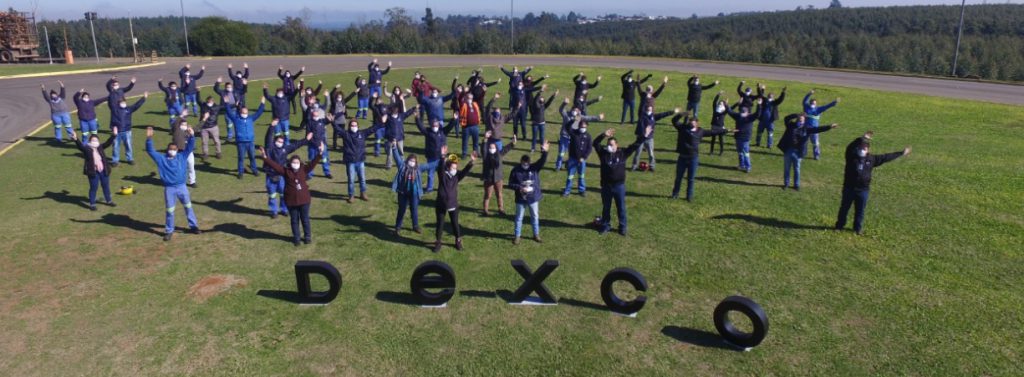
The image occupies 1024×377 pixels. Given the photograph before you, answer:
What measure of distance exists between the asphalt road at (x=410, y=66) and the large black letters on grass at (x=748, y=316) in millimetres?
23865

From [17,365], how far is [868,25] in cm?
14181

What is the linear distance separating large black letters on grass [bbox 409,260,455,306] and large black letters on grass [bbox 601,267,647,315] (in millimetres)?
2460

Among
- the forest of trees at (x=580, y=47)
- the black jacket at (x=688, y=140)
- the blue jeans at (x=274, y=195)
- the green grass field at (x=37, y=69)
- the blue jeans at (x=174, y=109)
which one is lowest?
the blue jeans at (x=274, y=195)

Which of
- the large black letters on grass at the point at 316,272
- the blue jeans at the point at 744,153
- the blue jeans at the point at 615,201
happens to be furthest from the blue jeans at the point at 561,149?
the large black letters on grass at the point at 316,272

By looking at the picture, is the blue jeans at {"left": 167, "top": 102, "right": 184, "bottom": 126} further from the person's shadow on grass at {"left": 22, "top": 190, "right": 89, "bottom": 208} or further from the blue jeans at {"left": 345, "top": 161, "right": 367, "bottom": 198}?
the blue jeans at {"left": 345, "top": 161, "right": 367, "bottom": 198}

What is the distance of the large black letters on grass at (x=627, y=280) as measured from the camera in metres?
9.36

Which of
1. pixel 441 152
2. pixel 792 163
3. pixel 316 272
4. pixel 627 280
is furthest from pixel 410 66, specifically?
pixel 627 280

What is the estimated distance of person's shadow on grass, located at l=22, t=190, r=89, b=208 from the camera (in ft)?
48.4

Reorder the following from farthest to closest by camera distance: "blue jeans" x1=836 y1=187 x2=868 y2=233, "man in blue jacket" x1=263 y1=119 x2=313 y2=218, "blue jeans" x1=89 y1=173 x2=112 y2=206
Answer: "blue jeans" x1=89 y1=173 x2=112 y2=206
"man in blue jacket" x1=263 y1=119 x2=313 y2=218
"blue jeans" x1=836 y1=187 x2=868 y2=233

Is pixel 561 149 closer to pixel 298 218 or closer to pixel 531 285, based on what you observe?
pixel 298 218

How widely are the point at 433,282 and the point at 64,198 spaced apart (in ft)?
37.5

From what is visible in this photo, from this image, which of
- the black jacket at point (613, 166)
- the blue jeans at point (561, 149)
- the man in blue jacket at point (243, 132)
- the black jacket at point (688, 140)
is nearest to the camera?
the black jacket at point (613, 166)

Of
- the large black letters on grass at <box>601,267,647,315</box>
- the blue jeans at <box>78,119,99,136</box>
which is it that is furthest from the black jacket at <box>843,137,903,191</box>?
the blue jeans at <box>78,119,99,136</box>

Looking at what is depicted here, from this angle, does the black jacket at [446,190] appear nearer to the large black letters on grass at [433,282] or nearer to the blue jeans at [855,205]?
the large black letters on grass at [433,282]
